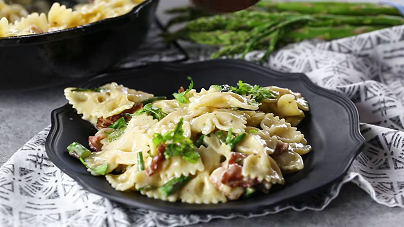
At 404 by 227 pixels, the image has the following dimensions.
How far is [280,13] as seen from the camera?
5066 millimetres

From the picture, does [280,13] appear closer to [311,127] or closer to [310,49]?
[310,49]

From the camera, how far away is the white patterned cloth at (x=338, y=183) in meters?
2.70

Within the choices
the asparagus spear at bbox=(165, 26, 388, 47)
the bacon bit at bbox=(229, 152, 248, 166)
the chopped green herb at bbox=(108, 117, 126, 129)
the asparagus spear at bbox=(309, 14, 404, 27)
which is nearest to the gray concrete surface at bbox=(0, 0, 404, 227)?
the bacon bit at bbox=(229, 152, 248, 166)

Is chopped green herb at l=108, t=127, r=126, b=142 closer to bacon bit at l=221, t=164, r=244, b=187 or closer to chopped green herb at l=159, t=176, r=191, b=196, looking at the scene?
chopped green herb at l=159, t=176, r=191, b=196

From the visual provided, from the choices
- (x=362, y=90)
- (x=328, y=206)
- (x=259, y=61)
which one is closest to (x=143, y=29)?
(x=259, y=61)

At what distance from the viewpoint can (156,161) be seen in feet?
8.87

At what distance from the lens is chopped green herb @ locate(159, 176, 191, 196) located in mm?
2625

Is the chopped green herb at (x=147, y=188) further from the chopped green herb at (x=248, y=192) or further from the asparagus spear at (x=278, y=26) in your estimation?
the asparagus spear at (x=278, y=26)

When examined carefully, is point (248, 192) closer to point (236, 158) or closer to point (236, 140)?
point (236, 158)

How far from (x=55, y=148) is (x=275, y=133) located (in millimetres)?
1359

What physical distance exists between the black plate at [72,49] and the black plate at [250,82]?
207 millimetres

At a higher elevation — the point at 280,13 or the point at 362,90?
the point at 280,13

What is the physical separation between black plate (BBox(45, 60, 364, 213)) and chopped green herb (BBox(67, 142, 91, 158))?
0.04 metres

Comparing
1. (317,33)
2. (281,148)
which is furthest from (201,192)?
(317,33)
